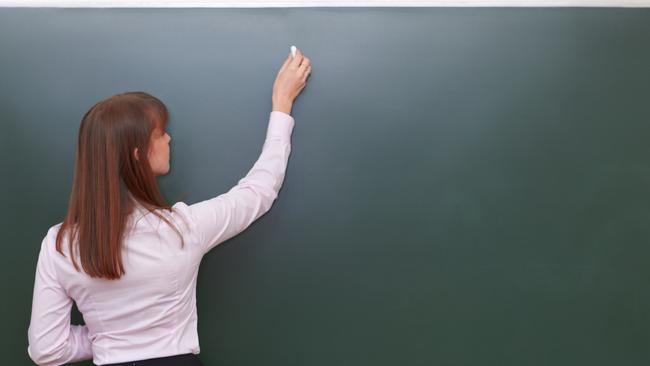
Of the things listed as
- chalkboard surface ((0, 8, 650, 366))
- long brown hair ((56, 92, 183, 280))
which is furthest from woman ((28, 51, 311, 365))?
chalkboard surface ((0, 8, 650, 366))

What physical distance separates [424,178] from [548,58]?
380 millimetres

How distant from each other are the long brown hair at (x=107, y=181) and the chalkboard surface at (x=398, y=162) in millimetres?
241

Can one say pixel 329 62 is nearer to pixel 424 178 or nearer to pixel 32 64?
pixel 424 178

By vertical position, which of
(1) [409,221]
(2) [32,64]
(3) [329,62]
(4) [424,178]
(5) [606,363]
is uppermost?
(3) [329,62]

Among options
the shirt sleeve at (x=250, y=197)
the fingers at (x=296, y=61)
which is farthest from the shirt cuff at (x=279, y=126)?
the fingers at (x=296, y=61)

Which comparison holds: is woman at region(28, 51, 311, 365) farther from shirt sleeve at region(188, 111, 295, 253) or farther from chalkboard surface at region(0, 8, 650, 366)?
chalkboard surface at region(0, 8, 650, 366)

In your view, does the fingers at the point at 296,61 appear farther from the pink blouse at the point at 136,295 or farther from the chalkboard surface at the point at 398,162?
the pink blouse at the point at 136,295

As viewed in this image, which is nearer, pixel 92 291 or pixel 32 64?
pixel 92 291

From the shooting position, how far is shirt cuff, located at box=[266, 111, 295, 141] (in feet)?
4.00

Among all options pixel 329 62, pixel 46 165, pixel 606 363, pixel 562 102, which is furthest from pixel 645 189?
pixel 46 165

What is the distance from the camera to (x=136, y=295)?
3.40 ft

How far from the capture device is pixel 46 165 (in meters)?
1.29

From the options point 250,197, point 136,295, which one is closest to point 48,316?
point 136,295

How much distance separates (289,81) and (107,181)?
0.44 m
